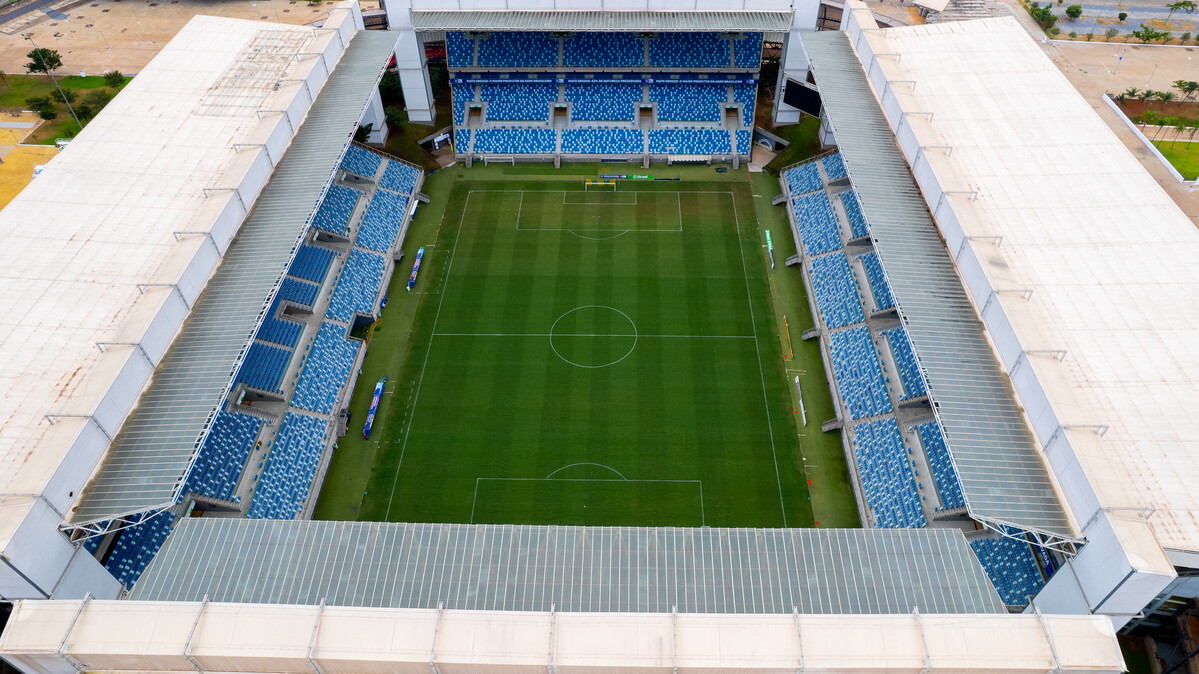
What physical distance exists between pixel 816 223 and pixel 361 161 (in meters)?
38.8

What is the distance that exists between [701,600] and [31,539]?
26.1 metres

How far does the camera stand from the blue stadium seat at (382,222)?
54688 mm

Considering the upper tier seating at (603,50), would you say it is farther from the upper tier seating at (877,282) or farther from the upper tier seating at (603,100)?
the upper tier seating at (877,282)

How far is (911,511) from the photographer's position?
37.0m

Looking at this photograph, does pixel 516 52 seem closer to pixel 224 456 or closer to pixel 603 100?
pixel 603 100

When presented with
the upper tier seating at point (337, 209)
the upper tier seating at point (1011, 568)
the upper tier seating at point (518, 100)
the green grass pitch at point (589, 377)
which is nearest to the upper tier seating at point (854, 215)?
the green grass pitch at point (589, 377)

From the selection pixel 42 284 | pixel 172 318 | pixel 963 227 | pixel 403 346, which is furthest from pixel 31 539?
pixel 963 227

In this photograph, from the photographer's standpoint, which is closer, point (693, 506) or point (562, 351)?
point (693, 506)

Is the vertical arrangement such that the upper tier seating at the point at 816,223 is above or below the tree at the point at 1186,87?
below

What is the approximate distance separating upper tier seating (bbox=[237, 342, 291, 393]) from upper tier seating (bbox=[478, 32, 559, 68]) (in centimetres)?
3647

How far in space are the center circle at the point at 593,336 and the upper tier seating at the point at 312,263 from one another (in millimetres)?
16980

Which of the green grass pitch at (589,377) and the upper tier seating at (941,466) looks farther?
the green grass pitch at (589,377)

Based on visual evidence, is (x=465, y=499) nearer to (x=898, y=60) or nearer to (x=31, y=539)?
(x=31, y=539)

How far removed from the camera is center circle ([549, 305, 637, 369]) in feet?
158
